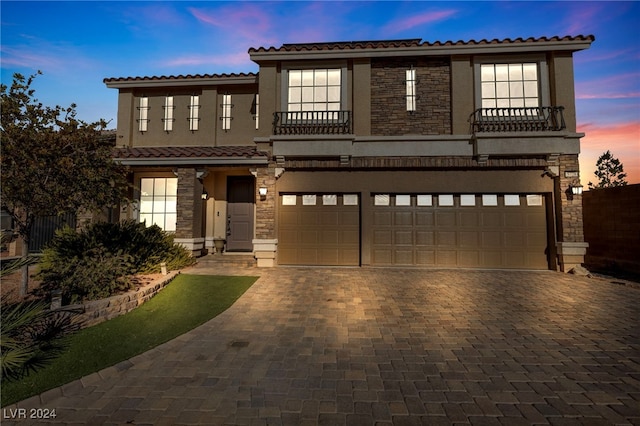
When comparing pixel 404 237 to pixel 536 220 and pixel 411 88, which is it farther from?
pixel 411 88

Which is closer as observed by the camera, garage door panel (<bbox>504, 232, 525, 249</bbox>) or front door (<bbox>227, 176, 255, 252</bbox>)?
garage door panel (<bbox>504, 232, 525, 249</bbox>)

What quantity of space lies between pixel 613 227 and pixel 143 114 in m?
18.3

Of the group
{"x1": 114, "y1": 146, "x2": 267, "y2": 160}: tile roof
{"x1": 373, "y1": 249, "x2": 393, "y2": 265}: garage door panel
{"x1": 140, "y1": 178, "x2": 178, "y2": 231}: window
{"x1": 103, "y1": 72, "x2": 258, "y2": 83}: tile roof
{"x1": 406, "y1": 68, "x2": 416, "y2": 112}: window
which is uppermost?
{"x1": 103, "y1": 72, "x2": 258, "y2": 83}: tile roof

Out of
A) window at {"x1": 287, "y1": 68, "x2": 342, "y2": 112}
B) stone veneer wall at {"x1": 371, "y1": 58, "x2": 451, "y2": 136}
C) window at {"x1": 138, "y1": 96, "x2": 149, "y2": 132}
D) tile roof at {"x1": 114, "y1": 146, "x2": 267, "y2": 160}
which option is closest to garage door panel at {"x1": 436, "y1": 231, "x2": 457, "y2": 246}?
stone veneer wall at {"x1": 371, "y1": 58, "x2": 451, "y2": 136}

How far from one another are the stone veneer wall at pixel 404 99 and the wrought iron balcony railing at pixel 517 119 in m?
0.96

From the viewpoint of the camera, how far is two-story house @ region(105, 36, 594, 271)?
9.21 metres

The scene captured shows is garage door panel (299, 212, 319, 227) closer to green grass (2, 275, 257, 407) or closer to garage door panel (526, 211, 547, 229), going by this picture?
green grass (2, 275, 257, 407)

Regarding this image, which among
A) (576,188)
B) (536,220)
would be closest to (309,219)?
(536,220)

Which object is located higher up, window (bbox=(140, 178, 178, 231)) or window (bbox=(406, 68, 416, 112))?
window (bbox=(406, 68, 416, 112))

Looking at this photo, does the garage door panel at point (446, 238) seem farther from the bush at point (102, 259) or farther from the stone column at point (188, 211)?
the stone column at point (188, 211)

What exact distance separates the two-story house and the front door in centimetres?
152

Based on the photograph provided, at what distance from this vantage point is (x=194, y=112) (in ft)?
40.5

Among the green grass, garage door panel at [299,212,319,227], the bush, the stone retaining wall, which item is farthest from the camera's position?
garage door panel at [299,212,319,227]

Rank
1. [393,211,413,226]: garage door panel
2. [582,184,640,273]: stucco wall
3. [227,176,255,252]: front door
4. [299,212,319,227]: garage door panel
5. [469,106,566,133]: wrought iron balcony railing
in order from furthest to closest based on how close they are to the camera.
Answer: [227,176,255,252]: front door
[299,212,319,227]: garage door panel
[393,211,413,226]: garage door panel
[469,106,566,133]: wrought iron balcony railing
[582,184,640,273]: stucco wall
